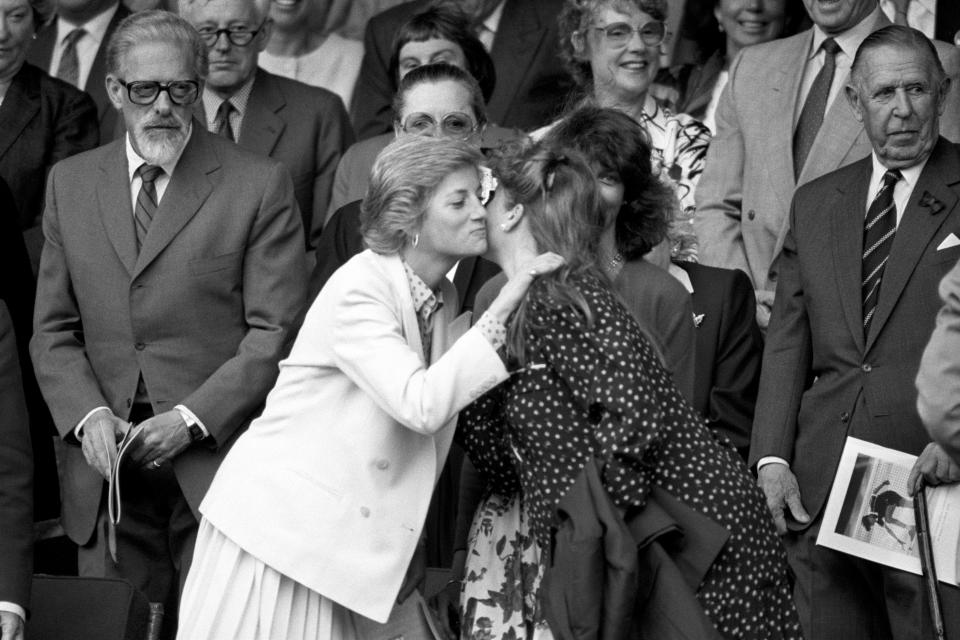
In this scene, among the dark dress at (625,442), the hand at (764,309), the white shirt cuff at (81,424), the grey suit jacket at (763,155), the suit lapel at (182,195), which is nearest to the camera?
the dark dress at (625,442)

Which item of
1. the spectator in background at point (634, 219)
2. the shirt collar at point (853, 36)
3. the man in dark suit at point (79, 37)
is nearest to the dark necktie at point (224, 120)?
the man in dark suit at point (79, 37)

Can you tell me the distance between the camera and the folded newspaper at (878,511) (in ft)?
15.5

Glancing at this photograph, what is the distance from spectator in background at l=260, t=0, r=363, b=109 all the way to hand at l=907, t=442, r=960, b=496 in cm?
370

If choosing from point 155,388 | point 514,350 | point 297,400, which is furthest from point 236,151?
point 514,350

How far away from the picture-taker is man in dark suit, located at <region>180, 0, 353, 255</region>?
253 inches

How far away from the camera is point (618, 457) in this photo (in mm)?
3727

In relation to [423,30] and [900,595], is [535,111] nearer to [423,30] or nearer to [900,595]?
[423,30]

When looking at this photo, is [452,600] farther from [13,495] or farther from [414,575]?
[13,495]

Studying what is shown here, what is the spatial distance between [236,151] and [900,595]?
101 inches

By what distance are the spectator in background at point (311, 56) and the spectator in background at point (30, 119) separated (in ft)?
3.83

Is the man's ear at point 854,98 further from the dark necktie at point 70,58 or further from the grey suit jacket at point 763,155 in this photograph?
the dark necktie at point 70,58

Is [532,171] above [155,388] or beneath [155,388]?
above

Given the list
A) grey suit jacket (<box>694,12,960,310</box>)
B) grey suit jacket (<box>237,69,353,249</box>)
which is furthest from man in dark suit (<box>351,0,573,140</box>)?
grey suit jacket (<box>694,12,960,310</box>)

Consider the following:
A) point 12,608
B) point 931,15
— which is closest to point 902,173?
point 931,15
